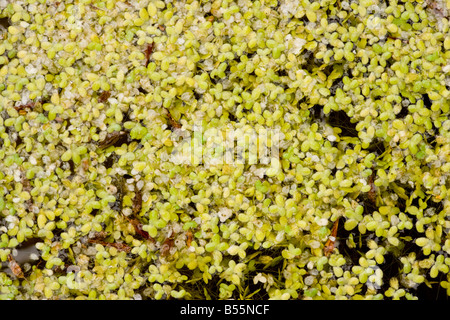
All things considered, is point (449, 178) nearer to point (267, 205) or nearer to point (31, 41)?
point (267, 205)

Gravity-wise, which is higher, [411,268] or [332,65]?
[332,65]

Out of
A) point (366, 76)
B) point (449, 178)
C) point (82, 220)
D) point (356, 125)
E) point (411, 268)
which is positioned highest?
point (366, 76)

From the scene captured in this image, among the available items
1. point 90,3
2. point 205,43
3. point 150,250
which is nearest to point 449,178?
point 205,43

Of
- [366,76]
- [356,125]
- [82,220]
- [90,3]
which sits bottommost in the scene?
[82,220]

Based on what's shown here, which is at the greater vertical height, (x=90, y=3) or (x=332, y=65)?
(x=90, y=3)
